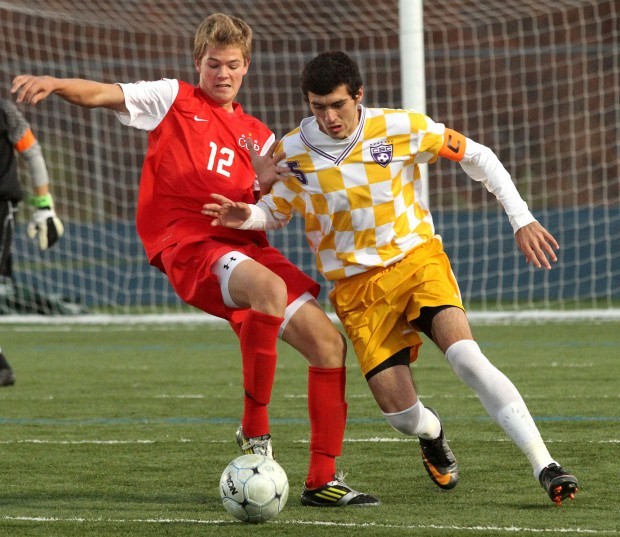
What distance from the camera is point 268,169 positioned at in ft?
16.1

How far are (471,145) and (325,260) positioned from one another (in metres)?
0.69

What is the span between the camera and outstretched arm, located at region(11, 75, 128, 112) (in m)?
4.50

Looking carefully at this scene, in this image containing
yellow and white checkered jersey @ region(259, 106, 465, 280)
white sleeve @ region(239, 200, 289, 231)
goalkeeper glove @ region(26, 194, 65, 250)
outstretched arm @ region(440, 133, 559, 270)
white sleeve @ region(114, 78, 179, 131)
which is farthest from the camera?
goalkeeper glove @ region(26, 194, 65, 250)

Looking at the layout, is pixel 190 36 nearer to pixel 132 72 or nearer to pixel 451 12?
pixel 132 72

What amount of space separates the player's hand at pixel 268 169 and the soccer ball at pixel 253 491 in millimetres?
1095

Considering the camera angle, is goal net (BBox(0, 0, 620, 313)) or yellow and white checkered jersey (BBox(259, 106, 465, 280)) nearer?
yellow and white checkered jersey (BBox(259, 106, 465, 280))

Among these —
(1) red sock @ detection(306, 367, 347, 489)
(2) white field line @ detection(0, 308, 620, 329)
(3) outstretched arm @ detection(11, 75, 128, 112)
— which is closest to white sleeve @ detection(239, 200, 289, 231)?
(1) red sock @ detection(306, 367, 347, 489)

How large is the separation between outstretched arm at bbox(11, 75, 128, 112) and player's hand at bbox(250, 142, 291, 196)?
596mm

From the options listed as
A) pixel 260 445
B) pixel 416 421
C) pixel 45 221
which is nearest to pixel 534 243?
pixel 416 421

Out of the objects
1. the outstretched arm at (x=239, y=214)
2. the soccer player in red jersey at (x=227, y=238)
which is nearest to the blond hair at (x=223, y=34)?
the soccer player in red jersey at (x=227, y=238)

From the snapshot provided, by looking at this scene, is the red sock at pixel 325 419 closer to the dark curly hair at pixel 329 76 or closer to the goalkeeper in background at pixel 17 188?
the dark curly hair at pixel 329 76

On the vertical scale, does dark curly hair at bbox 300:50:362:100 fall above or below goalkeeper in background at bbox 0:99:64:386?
above

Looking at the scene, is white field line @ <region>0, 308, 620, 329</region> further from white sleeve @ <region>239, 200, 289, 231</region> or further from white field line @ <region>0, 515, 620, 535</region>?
white field line @ <region>0, 515, 620, 535</region>

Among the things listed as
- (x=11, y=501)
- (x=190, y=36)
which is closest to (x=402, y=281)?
(x=11, y=501)
